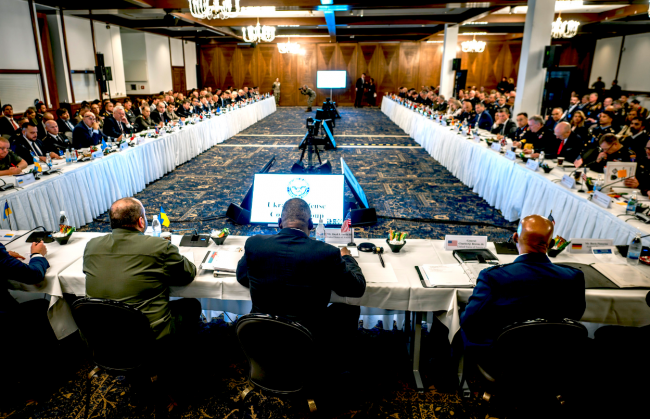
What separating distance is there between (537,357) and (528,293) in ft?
0.81

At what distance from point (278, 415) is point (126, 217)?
1277mm

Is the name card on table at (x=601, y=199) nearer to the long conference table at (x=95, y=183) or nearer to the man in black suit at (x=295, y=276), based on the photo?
the man in black suit at (x=295, y=276)

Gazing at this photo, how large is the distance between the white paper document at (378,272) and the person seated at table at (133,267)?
1.01 metres

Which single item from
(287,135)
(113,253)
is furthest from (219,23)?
(113,253)

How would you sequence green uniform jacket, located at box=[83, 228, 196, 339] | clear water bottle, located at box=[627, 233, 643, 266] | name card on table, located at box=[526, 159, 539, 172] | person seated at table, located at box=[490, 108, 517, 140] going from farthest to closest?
person seated at table, located at box=[490, 108, 517, 140], name card on table, located at box=[526, 159, 539, 172], clear water bottle, located at box=[627, 233, 643, 266], green uniform jacket, located at box=[83, 228, 196, 339]

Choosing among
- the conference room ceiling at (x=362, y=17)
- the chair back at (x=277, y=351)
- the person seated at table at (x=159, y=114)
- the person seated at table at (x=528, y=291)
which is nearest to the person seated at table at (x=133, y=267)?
the chair back at (x=277, y=351)

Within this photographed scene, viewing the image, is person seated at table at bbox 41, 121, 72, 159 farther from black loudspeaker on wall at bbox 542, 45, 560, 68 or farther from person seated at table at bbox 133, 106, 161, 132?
black loudspeaker on wall at bbox 542, 45, 560, 68

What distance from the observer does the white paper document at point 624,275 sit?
216 centimetres

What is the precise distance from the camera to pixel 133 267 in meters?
1.90

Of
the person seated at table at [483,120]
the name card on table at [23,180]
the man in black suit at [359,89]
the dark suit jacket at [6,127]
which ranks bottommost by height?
the name card on table at [23,180]

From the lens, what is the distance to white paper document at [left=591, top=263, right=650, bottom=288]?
2.16 metres

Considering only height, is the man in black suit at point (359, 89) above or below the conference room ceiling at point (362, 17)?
below

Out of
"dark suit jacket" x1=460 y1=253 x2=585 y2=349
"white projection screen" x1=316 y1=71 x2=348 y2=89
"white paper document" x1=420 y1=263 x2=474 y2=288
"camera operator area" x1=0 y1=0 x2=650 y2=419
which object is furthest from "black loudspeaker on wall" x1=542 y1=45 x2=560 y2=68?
"white projection screen" x1=316 y1=71 x2=348 y2=89

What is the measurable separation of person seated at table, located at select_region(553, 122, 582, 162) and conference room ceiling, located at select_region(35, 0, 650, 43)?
579cm
